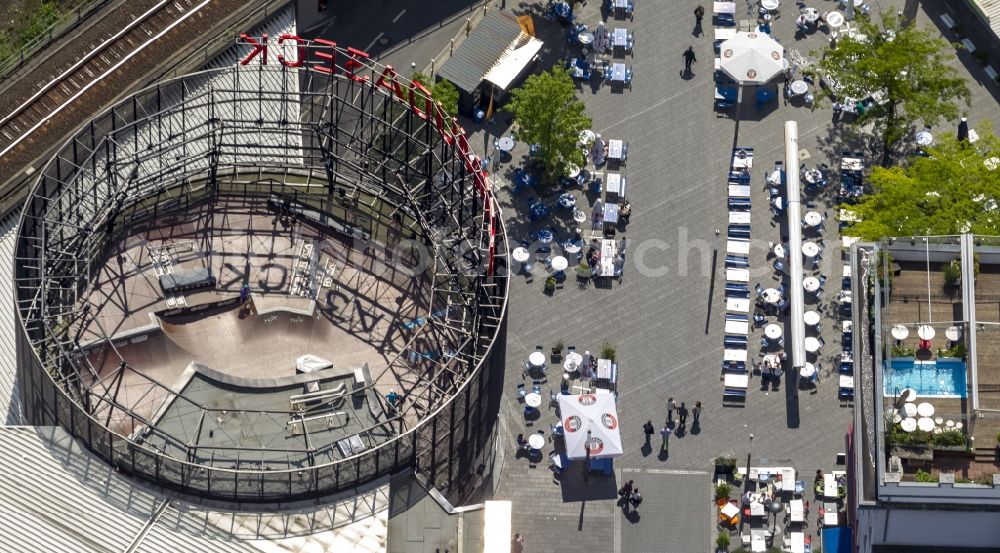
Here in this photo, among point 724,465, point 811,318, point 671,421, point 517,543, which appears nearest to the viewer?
point 517,543

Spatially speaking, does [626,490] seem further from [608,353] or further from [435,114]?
[435,114]

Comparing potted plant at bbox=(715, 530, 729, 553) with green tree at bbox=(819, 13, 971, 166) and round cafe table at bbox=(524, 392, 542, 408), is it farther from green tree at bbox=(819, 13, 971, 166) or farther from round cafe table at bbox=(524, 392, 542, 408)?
green tree at bbox=(819, 13, 971, 166)

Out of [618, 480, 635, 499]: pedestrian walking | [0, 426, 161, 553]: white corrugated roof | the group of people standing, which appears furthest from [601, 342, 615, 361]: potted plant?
[0, 426, 161, 553]: white corrugated roof

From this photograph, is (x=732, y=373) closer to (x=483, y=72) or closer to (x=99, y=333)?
(x=483, y=72)

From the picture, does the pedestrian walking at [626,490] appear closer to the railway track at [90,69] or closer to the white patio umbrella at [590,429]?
the white patio umbrella at [590,429]

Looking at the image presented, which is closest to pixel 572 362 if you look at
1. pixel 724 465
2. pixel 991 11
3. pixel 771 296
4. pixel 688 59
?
pixel 724 465

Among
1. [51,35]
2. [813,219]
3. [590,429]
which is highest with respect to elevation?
[51,35]
